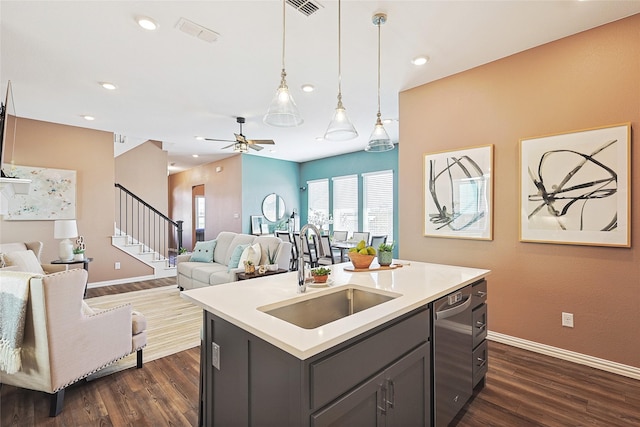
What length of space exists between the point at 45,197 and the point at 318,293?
5.55 metres

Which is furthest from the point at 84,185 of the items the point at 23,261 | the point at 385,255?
the point at 385,255

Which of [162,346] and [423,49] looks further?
[162,346]

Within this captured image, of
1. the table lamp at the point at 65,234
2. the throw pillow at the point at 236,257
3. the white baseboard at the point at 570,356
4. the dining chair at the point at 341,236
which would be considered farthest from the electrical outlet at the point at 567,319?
the table lamp at the point at 65,234

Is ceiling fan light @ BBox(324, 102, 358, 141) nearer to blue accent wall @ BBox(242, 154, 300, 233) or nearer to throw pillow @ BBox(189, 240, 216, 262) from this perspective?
throw pillow @ BBox(189, 240, 216, 262)

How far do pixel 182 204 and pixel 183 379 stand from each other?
9.59 meters

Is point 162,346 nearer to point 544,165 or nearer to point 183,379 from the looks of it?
point 183,379

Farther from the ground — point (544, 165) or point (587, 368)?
point (544, 165)

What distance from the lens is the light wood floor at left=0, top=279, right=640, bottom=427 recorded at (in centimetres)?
197

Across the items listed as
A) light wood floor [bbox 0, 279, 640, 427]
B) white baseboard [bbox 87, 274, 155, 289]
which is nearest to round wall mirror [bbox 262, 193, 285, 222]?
white baseboard [bbox 87, 274, 155, 289]

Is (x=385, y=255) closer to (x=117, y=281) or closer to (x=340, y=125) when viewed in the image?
(x=340, y=125)

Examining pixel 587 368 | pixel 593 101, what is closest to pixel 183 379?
pixel 587 368

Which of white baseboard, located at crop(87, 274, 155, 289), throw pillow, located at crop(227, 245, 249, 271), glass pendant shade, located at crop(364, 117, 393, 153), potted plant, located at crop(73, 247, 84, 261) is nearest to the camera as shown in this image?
glass pendant shade, located at crop(364, 117, 393, 153)

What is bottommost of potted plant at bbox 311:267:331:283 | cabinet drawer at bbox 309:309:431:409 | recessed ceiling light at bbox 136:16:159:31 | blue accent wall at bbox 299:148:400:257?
cabinet drawer at bbox 309:309:431:409

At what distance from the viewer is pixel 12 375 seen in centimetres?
211
